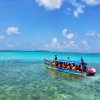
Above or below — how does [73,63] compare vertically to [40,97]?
above

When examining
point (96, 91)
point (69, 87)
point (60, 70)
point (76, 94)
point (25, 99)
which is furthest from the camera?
point (60, 70)

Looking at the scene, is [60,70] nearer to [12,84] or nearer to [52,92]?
[12,84]

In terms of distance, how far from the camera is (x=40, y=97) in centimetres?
1574

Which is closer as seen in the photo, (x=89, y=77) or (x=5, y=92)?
(x=5, y=92)

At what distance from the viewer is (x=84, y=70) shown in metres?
25.7

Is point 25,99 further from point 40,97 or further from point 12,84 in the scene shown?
point 12,84

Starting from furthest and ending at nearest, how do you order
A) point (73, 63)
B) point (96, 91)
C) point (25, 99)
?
1. point (73, 63)
2. point (96, 91)
3. point (25, 99)

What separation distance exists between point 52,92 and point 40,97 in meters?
1.86

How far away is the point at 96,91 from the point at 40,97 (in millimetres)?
5089

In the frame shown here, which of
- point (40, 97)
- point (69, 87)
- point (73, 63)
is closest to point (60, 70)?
point (73, 63)

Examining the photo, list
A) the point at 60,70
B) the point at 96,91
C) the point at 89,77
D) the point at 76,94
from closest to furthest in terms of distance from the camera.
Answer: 1. the point at 76,94
2. the point at 96,91
3. the point at 89,77
4. the point at 60,70

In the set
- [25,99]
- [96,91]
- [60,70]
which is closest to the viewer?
[25,99]

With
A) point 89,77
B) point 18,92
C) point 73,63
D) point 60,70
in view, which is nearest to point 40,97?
point 18,92

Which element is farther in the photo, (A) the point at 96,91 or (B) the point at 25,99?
(A) the point at 96,91
